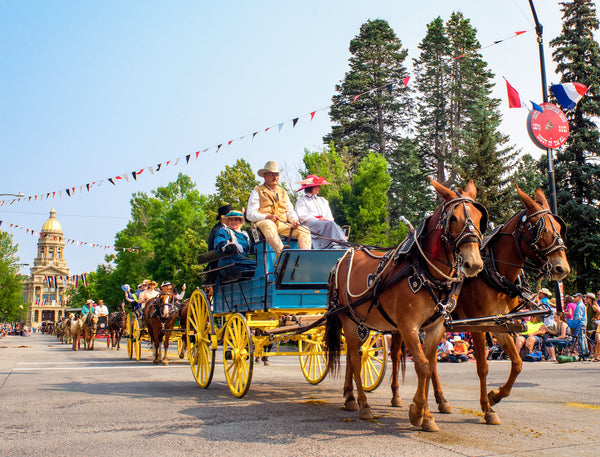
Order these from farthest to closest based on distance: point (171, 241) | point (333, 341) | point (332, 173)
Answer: point (171, 241) → point (332, 173) → point (333, 341)

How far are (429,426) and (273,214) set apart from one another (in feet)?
15.1

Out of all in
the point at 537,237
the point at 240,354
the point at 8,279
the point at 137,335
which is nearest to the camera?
A: the point at 537,237

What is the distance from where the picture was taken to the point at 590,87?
27.7 metres

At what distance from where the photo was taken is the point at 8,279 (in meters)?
64.9

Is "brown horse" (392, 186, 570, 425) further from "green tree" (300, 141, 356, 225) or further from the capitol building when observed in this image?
the capitol building

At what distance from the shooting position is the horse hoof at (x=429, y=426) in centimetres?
576

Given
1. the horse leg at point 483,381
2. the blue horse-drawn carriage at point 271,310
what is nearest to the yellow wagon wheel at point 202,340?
the blue horse-drawn carriage at point 271,310

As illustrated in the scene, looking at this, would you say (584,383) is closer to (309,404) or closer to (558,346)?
(309,404)

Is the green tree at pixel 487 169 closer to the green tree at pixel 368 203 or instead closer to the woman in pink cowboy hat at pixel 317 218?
the green tree at pixel 368 203

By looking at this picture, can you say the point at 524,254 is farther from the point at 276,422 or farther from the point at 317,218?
the point at 276,422

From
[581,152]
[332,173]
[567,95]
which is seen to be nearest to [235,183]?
[332,173]

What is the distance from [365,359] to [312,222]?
7.53ft

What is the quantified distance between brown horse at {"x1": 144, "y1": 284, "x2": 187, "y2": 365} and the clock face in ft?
35.0

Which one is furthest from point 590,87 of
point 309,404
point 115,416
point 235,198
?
point 115,416
